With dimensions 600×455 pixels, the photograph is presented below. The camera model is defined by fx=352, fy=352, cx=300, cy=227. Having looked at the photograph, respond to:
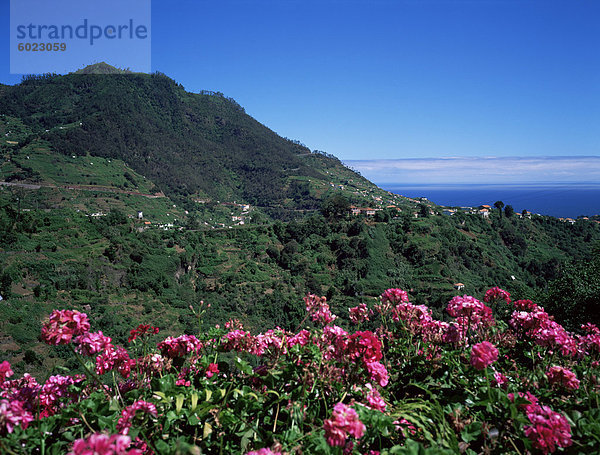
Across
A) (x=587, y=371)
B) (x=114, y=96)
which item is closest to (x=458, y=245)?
(x=587, y=371)

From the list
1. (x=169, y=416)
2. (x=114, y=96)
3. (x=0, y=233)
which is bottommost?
(x=0, y=233)

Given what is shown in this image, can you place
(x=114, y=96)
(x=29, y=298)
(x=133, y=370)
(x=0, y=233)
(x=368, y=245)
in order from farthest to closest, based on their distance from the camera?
(x=114, y=96)
(x=368, y=245)
(x=0, y=233)
(x=29, y=298)
(x=133, y=370)

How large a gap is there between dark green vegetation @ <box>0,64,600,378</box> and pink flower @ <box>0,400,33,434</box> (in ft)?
37.8

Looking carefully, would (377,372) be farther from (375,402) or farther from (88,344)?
(88,344)

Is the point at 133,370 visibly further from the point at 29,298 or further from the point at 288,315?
the point at 288,315

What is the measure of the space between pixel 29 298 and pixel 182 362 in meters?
22.8

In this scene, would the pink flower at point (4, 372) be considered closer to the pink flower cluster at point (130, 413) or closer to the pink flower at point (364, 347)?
the pink flower cluster at point (130, 413)

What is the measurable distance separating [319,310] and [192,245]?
32.3 meters

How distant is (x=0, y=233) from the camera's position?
76.4 feet

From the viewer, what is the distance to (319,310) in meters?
1.83

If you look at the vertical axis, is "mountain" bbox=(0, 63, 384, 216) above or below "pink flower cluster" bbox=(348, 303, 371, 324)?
above

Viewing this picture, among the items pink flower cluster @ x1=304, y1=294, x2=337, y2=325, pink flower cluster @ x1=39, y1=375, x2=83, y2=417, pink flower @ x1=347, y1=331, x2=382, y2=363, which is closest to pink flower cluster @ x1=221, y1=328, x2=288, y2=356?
pink flower cluster @ x1=304, y1=294, x2=337, y2=325

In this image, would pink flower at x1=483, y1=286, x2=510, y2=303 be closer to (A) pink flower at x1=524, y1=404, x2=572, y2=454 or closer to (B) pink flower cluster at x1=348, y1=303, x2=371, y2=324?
(B) pink flower cluster at x1=348, y1=303, x2=371, y2=324

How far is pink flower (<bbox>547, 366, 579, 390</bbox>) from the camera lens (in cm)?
135
